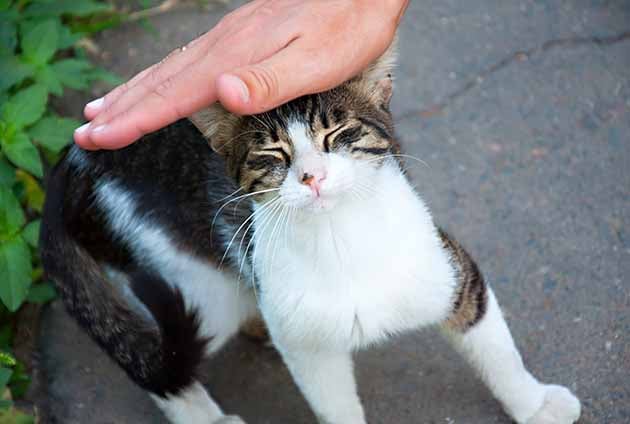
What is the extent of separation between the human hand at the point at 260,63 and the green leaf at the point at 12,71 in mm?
1007

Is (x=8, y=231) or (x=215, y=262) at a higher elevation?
(x=8, y=231)

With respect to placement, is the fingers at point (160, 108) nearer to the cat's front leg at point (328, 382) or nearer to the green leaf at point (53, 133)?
the cat's front leg at point (328, 382)

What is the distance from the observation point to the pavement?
2.67m

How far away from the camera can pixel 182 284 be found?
2.64 metres

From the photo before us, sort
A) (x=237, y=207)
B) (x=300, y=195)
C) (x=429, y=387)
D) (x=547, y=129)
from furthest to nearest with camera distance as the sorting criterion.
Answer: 1. (x=547, y=129)
2. (x=429, y=387)
3. (x=237, y=207)
4. (x=300, y=195)

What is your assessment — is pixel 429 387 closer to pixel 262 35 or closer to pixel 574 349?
pixel 574 349

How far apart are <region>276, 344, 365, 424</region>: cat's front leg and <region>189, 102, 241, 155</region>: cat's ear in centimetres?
58

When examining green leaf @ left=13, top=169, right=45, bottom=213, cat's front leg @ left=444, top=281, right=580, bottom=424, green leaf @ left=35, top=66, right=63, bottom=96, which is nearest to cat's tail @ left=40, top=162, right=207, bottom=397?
green leaf @ left=35, top=66, right=63, bottom=96

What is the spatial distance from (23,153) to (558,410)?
1.76m

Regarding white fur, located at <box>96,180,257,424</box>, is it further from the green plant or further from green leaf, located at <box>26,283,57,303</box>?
green leaf, located at <box>26,283,57,303</box>

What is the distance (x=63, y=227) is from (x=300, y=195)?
101 cm

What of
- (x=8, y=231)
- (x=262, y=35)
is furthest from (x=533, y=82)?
(x=8, y=231)

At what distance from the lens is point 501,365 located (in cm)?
237

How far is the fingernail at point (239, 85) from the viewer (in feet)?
5.66
